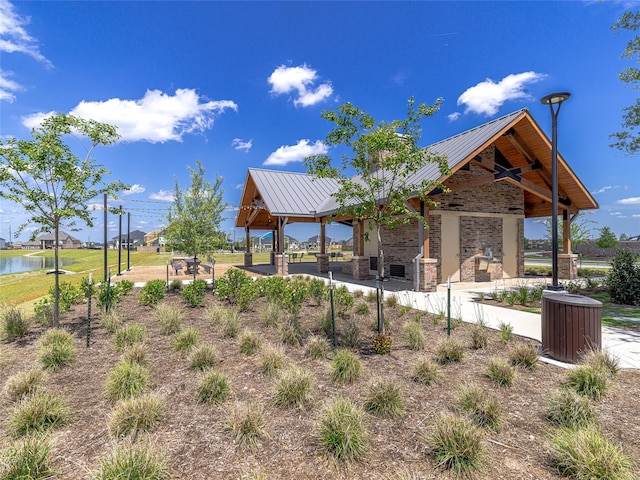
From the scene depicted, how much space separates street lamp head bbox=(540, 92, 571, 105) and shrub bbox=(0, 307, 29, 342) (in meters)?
11.0

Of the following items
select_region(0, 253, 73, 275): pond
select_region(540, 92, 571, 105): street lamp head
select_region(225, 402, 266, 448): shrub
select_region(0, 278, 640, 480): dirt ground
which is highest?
select_region(540, 92, 571, 105): street lamp head

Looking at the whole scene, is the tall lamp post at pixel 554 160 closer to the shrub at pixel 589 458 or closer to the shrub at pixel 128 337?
the shrub at pixel 589 458

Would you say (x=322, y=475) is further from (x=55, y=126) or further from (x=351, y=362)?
(x=55, y=126)

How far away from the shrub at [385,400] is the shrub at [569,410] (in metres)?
1.52

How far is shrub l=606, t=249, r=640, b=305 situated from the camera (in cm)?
945

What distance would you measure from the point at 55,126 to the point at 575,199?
19033 mm

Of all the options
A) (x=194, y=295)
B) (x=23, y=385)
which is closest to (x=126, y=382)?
(x=23, y=385)

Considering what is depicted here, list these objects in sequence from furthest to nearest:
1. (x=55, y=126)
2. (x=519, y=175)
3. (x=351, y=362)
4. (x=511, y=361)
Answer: (x=519, y=175) → (x=55, y=126) → (x=511, y=361) → (x=351, y=362)

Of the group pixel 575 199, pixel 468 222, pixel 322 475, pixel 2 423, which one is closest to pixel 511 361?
pixel 322 475

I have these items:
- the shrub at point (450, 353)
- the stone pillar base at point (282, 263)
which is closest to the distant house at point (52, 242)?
the stone pillar base at point (282, 263)

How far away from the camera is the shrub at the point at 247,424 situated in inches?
121

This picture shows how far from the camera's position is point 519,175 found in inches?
512

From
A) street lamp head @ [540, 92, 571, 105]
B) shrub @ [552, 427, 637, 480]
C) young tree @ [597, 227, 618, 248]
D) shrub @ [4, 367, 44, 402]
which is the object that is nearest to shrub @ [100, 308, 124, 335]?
shrub @ [4, 367, 44, 402]

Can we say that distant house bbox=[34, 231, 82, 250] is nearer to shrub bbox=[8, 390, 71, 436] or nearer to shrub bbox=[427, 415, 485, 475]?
shrub bbox=[8, 390, 71, 436]
